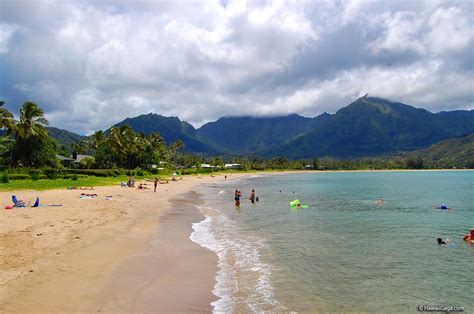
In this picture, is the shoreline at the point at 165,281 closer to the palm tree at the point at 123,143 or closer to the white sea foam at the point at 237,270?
the white sea foam at the point at 237,270

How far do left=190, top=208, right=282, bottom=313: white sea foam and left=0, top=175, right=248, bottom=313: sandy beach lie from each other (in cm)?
40

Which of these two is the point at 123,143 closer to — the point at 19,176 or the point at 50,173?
the point at 50,173

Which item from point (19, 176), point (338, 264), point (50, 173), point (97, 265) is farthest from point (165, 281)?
point (50, 173)

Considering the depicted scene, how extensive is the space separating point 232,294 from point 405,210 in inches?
1212

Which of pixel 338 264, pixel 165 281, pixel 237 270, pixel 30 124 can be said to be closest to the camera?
pixel 165 281

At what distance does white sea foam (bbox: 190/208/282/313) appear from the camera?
9945mm

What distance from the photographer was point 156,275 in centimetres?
1189

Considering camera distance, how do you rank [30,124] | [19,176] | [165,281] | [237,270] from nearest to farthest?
[165,281], [237,270], [19,176], [30,124]

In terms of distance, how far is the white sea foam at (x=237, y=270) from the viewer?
9.95 m

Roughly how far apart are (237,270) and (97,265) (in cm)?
481

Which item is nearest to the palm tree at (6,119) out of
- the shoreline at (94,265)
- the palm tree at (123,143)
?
the palm tree at (123,143)

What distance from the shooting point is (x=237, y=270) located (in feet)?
43.7

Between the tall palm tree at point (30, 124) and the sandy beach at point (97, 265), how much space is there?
42.3m

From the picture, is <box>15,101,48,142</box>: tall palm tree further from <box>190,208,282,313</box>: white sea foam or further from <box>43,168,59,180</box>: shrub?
<box>190,208,282,313</box>: white sea foam
